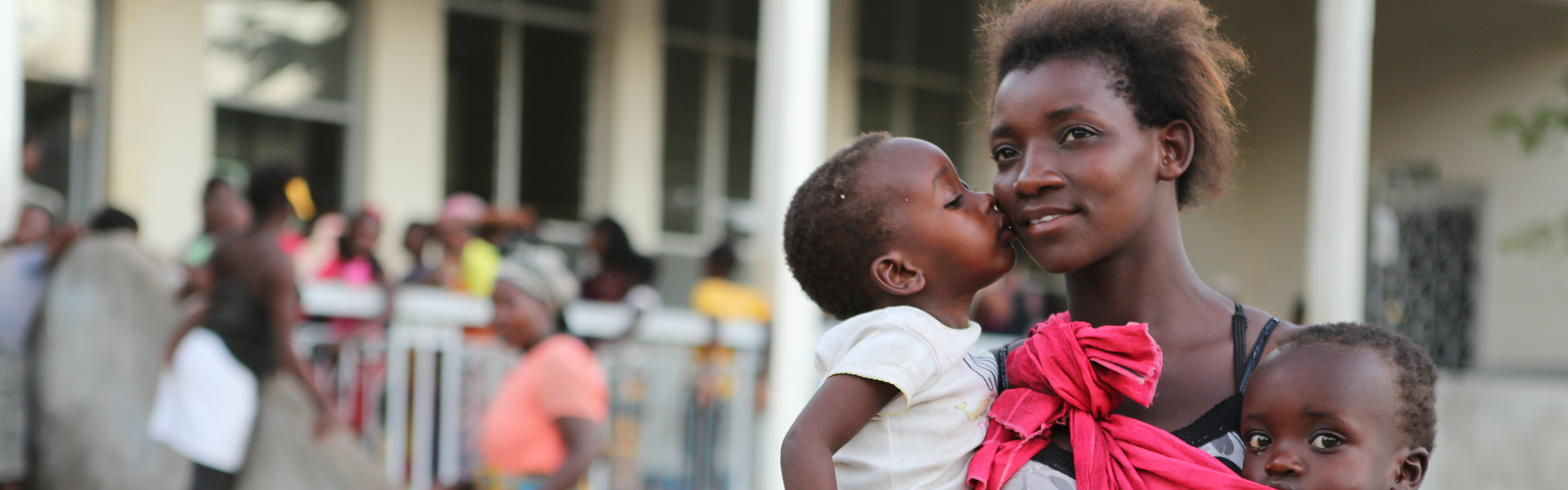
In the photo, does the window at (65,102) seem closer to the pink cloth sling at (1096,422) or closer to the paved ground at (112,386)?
the paved ground at (112,386)

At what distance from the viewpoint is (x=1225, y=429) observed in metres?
1.66

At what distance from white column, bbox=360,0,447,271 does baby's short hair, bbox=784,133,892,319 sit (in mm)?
7784

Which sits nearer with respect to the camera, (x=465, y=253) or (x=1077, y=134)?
(x=1077, y=134)

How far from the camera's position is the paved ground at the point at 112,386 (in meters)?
5.36

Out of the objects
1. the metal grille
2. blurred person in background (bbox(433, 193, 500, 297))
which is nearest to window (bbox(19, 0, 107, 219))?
blurred person in background (bbox(433, 193, 500, 297))

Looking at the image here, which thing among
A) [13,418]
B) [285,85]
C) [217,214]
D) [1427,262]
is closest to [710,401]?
[217,214]

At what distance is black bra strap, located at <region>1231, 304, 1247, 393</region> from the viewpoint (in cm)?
169

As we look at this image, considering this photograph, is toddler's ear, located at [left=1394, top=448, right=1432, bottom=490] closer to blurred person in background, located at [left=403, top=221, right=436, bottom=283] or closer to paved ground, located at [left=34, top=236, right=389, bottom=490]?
paved ground, located at [left=34, top=236, right=389, bottom=490]

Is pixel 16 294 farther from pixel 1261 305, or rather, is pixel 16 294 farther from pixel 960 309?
pixel 1261 305

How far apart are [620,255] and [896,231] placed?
211 inches

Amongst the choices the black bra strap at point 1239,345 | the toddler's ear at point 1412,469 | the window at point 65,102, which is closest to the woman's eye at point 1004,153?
the black bra strap at point 1239,345

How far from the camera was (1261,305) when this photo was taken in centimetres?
1211

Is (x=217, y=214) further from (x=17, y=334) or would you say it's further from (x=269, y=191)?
(x=17, y=334)

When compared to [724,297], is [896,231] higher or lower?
higher
